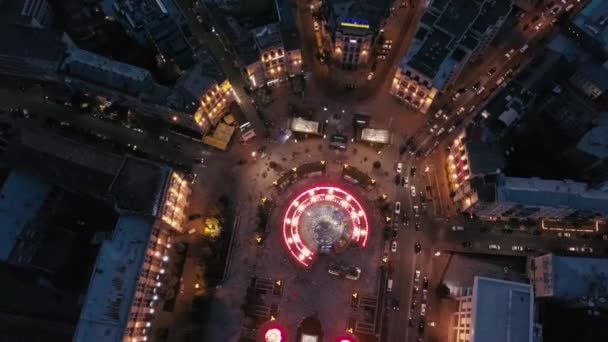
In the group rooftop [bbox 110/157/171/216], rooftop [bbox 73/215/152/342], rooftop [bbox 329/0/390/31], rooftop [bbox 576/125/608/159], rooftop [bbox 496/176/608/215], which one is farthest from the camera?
rooftop [bbox 329/0/390/31]

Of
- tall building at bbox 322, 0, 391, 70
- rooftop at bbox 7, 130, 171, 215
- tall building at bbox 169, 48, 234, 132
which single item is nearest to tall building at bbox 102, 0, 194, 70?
tall building at bbox 169, 48, 234, 132

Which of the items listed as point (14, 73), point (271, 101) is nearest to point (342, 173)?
point (271, 101)

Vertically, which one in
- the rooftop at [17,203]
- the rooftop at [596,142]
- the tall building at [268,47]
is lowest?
the rooftop at [17,203]

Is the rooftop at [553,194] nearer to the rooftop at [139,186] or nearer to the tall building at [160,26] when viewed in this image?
the rooftop at [139,186]

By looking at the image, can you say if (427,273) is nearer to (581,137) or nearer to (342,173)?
(342,173)

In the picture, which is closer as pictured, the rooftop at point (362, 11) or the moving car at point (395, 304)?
the moving car at point (395, 304)

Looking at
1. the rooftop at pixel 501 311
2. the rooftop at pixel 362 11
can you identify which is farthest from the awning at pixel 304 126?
the rooftop at pixel 501 311

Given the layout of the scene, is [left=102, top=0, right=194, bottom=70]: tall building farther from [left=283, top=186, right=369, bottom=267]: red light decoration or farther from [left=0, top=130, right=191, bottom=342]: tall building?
[left=283, top=186, right=369, bottom=267]: red light decoration
